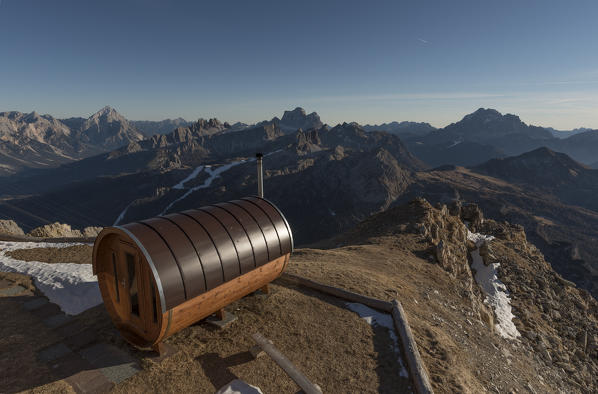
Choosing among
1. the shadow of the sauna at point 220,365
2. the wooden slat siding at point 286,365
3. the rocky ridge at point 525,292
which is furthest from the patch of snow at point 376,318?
the rocky ridge at point 525,292

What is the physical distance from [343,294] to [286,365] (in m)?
5.23

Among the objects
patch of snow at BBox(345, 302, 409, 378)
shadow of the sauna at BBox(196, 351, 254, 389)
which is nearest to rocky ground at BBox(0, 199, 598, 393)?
shadow of the sauna at BBox(196, 351, 254, 389)

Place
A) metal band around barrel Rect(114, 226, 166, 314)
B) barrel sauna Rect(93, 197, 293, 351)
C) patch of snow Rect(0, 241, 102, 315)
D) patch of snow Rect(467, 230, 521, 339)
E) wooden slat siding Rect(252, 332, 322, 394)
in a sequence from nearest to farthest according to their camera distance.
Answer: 1. metal band around barrel Rect(114, 226, 166, 314)
2. wooden slat siding Rect(252, 332, 322, 394)
3. barrel sauna Rect(93, 197, 293, 351)
4. patch of snow Rect(0, 241, 102, 315)
5. patch of snow Rect(467, 230, 521, 339)

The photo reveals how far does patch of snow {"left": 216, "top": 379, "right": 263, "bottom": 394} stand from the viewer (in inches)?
300

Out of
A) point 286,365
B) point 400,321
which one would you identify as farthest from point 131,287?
point 400,321

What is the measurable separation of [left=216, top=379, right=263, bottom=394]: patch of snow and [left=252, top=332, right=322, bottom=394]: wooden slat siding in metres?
0.94

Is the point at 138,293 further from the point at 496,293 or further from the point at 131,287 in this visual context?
the point at 496,293

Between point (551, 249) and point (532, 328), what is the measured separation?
432 feet

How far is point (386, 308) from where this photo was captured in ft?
40.4

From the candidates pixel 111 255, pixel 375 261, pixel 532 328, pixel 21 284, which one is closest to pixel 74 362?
pixel 111 255

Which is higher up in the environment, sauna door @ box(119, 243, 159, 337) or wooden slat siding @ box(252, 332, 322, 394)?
sauna door @ box(119, 243, 159, 337)

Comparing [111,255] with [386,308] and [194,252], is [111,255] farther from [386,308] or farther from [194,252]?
[386,308]

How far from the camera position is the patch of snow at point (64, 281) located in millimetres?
12701

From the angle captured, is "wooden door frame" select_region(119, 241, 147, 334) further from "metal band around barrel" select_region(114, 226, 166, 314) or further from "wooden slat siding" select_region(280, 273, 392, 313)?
"wooden slat siding" select_region(280, 273, 392, 313)
